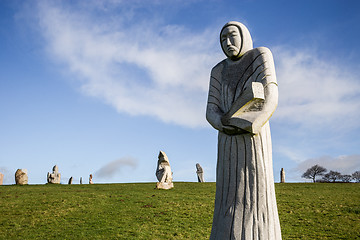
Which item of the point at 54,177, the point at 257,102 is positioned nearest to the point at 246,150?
the point at 257,102

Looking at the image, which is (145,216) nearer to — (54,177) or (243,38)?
(243,38)

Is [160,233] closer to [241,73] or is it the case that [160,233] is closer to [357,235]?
[357,235]

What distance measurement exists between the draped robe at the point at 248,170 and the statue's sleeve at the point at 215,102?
0.02 meters

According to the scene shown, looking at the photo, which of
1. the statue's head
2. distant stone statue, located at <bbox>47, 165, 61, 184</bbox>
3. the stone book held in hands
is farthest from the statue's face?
distant stone statue, located at <bbox>47, 165, 61, 184</bbox>

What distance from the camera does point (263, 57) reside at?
5.83 metres

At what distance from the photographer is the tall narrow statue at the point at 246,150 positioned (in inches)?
210

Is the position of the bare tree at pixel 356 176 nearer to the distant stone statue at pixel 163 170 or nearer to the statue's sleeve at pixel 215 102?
the distant stone statue at pixel 163 170

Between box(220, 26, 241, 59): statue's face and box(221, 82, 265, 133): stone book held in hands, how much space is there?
3.49 feet

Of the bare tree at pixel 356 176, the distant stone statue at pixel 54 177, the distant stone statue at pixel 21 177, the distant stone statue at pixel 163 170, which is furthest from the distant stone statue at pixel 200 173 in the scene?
the bare tree at pixel 356 176

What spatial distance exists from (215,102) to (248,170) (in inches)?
60.2

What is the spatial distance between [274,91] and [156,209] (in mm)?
14909

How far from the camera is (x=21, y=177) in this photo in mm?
34969

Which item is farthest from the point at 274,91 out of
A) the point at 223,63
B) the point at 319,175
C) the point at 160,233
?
the point at 319,175

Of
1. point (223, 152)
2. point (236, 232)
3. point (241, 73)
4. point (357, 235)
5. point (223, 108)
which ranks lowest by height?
point (357, 235)
